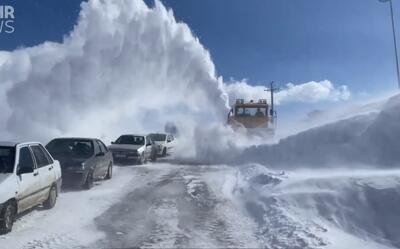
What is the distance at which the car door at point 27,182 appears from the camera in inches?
317

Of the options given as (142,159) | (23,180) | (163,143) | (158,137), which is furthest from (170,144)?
(23,180)

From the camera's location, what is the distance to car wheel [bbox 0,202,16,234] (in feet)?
24.4

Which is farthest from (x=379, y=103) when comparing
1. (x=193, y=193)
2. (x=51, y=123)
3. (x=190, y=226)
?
(x=51, y=123)

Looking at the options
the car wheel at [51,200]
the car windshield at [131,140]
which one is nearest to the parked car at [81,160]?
the car wheel at [51,200]

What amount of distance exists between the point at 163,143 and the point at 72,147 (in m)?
14.8

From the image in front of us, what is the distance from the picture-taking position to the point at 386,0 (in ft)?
102

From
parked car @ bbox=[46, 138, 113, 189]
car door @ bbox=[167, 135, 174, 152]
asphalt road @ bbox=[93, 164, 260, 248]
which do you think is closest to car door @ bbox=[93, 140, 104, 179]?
parked car @ bbox=[46, 138, 113, 189]

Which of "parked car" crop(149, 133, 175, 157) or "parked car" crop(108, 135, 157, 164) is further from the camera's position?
"parked car" crop(149, 133, 175, 157)

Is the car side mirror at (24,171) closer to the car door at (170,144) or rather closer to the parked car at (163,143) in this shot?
the parked car at (163,143)

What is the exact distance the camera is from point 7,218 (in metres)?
7.56

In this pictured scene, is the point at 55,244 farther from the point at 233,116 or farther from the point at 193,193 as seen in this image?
the point at 233,116

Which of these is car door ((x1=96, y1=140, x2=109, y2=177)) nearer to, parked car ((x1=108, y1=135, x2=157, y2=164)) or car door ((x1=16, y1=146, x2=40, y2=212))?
car door ((x1=16, y1=146, x2=40, y2=212))

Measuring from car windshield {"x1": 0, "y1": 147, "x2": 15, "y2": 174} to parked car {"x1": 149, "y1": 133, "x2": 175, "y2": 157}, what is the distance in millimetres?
19021

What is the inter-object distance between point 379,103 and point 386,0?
11.6 metres
